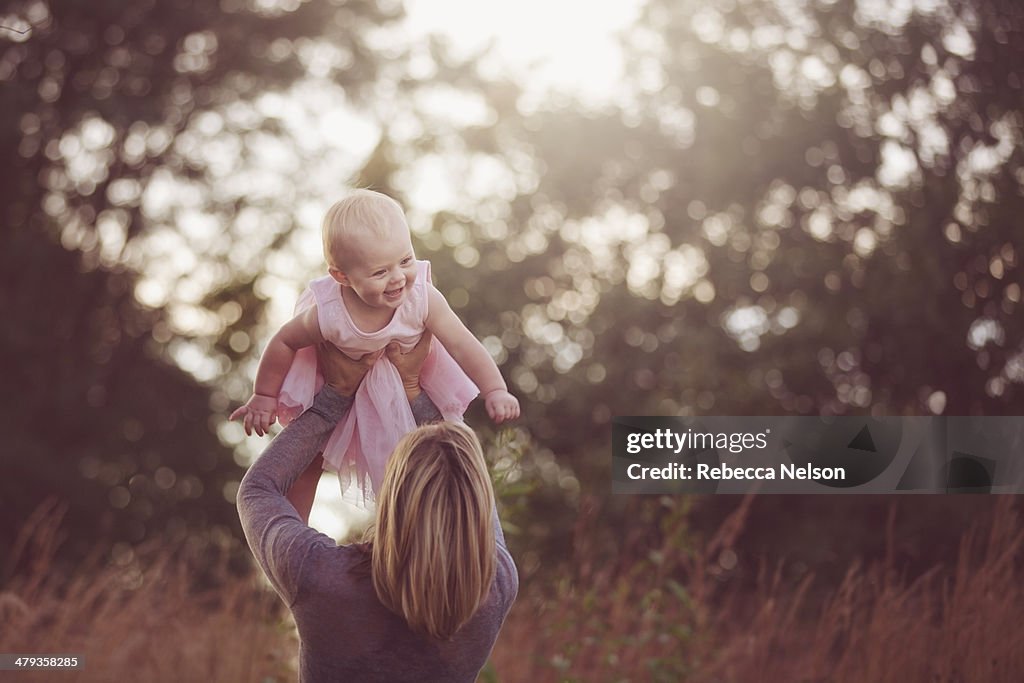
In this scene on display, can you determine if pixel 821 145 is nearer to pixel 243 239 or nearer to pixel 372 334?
pixel 243 239

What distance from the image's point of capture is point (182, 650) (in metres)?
4.38

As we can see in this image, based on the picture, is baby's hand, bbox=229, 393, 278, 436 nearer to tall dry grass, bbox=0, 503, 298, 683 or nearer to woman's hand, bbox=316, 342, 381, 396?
woman's hand, bbox=316, 342, 381, 396

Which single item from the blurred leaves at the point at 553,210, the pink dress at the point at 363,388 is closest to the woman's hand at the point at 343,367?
the pink dress at the point at 363,388

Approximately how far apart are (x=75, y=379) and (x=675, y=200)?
19.2 feet

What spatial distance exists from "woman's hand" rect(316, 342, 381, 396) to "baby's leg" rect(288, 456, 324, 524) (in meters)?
0.15

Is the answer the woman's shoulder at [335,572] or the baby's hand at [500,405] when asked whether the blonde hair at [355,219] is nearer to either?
the baby's hand at [500,405]

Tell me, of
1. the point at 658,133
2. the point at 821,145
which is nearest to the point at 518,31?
the point at 658,133

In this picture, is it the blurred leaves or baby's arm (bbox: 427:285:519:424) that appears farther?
the blurred leaves

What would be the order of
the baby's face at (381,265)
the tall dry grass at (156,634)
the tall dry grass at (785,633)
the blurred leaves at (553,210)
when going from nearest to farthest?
the baby's face at (381,265)
the tall dry grass at (785,633)
the tall dry grass at (156,634)
the blurred leaves at (553,210)

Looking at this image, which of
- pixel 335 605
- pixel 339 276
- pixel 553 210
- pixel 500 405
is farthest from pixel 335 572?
pixel 553 210

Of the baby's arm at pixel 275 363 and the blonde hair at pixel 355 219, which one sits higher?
the blonde hair at pixel 355 219

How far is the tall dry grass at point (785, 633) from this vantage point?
3766 millimetres

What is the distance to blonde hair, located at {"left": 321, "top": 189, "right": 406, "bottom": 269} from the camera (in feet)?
6.66

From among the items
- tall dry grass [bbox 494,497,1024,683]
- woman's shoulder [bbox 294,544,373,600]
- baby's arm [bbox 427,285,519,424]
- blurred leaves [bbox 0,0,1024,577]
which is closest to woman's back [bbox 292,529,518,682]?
woman's shoulder [bbox 294,544,373,600]
